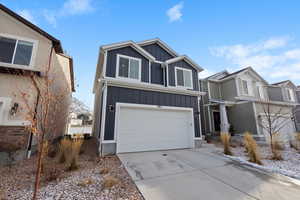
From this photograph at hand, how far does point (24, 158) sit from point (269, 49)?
16273 mm

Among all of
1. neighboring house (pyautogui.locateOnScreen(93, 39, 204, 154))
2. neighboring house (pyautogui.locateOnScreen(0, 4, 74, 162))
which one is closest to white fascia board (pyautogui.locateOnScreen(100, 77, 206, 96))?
neighboring house (pyautogui.locateOnScreen(93, 39, 204, 154))

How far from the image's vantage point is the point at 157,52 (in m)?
9.78

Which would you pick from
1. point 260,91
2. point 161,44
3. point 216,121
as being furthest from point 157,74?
point 260,91

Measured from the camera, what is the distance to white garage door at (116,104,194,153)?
664 centimetres

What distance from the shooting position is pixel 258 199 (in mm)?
2807

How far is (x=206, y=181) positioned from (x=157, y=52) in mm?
8674

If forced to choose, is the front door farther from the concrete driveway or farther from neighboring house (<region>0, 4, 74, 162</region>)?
neighboring house (<region>0, 4, 74, 162</region>)

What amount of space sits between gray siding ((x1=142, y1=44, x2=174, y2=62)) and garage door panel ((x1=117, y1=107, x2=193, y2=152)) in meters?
4.41

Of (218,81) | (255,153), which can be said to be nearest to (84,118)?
(218,81)

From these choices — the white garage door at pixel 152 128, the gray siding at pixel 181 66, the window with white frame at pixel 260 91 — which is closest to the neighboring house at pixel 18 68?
the white garage door at pixel 152 128

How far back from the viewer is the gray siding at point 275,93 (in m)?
15.1

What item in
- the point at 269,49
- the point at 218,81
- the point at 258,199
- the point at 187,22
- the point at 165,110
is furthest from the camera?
the point at 218,81

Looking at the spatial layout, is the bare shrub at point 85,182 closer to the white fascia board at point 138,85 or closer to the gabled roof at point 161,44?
the white fascia board at point 138,85

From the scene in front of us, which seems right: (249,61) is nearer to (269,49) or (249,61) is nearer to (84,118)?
(269,49)
